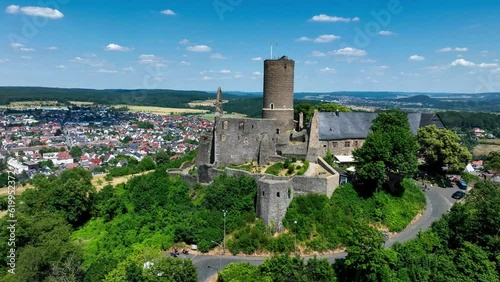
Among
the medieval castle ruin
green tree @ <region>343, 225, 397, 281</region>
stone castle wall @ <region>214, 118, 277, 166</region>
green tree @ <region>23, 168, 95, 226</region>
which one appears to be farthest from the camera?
green tree @ <region>23, 168, 95, 226</region>

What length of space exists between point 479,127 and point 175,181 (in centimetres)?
17281

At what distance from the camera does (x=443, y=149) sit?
47.4 metres

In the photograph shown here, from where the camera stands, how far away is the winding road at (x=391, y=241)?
3052cm

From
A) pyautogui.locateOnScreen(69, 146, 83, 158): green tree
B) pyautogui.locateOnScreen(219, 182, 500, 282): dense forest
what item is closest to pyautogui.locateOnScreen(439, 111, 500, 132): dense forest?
pyautogui.locateOnScreen(69, 146, 83, 158): green tree

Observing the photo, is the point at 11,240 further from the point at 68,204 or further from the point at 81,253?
the point at 68,204

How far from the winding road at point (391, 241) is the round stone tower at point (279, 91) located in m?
16.3

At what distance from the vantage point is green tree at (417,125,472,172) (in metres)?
47.0

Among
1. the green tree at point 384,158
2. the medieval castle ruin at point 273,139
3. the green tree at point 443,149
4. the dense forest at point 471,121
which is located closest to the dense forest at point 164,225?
→ the green tree at point 384,158

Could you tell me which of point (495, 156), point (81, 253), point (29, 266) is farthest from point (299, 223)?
point (495, 156)

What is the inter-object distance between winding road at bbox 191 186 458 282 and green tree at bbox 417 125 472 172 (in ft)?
16.4

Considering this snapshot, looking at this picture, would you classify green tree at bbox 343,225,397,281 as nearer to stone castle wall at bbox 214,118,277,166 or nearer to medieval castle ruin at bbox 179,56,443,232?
medieval castle ruin at bbox 179,56,443,232

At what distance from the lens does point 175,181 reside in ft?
144

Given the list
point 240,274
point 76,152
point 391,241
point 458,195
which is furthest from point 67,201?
point 76,152

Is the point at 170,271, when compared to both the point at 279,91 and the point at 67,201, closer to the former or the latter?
the point at 67,201
